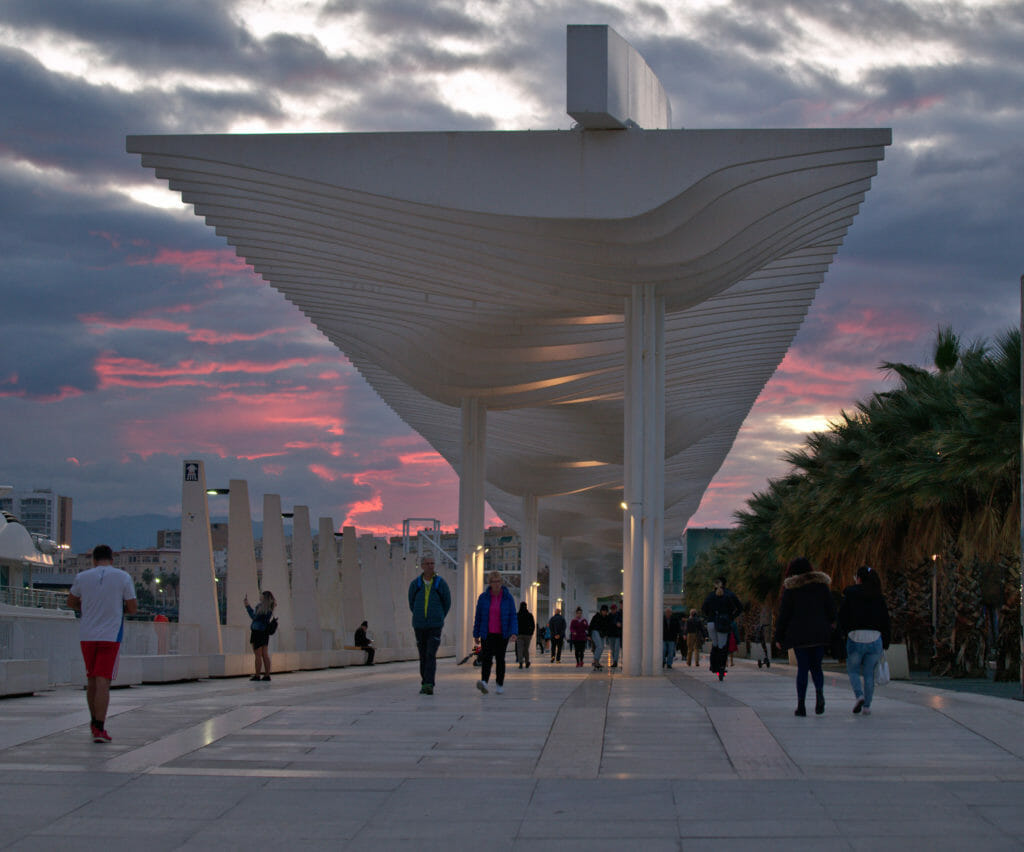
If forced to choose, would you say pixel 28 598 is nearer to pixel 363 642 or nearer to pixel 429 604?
pixel 363 642

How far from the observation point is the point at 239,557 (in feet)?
80.9

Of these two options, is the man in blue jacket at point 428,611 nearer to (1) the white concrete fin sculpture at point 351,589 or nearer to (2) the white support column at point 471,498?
(2) the white support column at point 471,498

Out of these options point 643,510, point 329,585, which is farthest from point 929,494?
point 329,585

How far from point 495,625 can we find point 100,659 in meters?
5.58

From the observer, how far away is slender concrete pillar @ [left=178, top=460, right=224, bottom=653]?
821 inches

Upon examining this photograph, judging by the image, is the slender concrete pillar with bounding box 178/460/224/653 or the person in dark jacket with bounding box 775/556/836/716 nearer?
the person in dark jacket with bounding box 775/556/836/716

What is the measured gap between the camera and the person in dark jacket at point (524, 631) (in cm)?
2356

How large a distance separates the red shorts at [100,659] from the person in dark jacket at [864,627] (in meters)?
6.02

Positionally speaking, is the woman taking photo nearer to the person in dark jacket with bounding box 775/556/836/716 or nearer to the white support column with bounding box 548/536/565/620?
the person in dark jacket with bounding box 775/556/836/716

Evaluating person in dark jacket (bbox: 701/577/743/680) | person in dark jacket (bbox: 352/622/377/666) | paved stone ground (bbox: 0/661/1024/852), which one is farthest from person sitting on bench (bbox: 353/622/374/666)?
paved stone ground (bbox: 0/661/1024/852)

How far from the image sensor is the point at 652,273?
72.9ft

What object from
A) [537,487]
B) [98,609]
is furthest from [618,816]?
[537,487]

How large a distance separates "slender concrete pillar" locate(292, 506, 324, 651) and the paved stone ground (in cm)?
1923

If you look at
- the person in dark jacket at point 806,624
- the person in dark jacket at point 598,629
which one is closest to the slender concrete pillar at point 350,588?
the person in dark jacket at point 598,629
